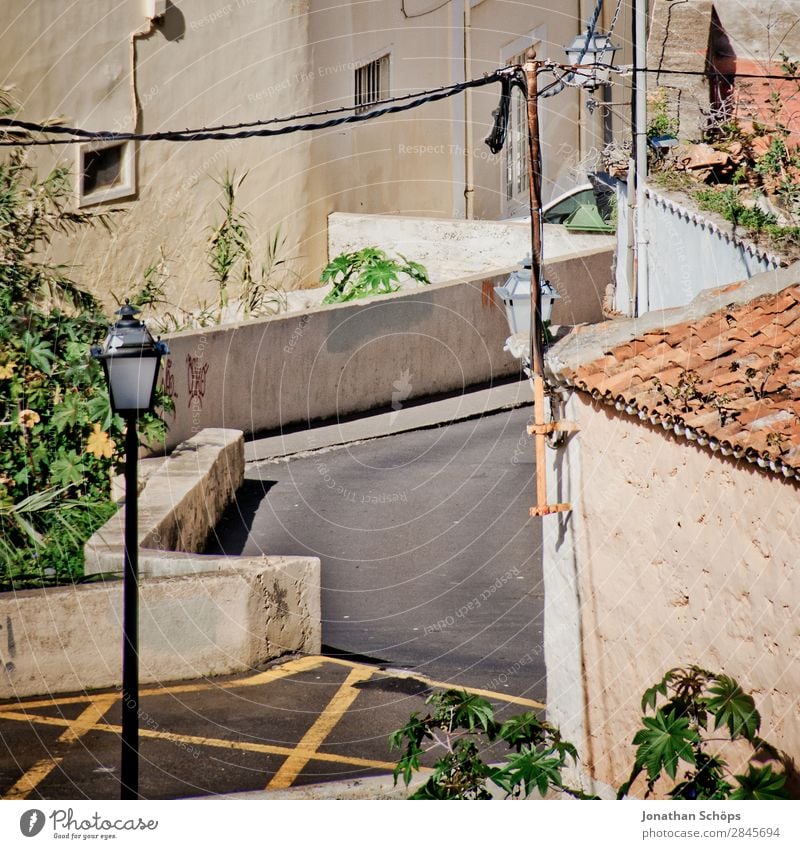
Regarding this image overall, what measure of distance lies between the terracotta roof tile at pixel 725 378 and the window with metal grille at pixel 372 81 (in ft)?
31.3

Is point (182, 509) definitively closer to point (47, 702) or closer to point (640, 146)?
point (47, 702)

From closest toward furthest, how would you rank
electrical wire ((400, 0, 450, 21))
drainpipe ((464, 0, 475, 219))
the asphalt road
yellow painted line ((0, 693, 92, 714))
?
1. yellow painted line ((0, 693, 92, 714))
2. the asphalt road
3. electrical wire ((400, 0, 450, 21))
4. drainpipe ((464, 0, 475, 219))

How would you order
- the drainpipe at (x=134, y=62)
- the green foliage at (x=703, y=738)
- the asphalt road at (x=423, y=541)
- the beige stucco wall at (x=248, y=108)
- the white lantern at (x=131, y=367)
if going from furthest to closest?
the drainpipe at (x=134, y=62)
the beige stucco wall at (x=248, y=108)
the asphalt road at (x=423, y=541)
the white lantern at (x=131, y=367)
the green foliage at (x=703, y=738)

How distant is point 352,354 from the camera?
14945 millimetres

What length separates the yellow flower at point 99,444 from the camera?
452 inches

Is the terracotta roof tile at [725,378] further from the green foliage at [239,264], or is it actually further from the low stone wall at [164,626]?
the green foliage at [239,264]

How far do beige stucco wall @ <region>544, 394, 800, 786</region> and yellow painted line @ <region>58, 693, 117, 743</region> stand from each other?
8.93 ft

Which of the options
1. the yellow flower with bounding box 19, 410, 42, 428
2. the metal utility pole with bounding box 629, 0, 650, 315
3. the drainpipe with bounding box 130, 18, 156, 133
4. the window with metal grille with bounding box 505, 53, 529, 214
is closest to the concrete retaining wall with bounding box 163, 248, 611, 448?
the yellow flower with bounding box 19, 410, 42, 428

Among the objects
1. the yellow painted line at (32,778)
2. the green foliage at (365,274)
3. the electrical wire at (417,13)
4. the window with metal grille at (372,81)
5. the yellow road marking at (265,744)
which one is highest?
the electrical wire at (417,13)

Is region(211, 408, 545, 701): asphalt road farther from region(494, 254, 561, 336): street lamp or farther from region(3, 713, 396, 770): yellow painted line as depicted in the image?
region(494, 254, 561, 336): street lamp

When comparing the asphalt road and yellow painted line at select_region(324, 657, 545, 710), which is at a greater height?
the asphalt road

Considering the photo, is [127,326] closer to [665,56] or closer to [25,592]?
[25,592]

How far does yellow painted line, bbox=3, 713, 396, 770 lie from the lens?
812cm

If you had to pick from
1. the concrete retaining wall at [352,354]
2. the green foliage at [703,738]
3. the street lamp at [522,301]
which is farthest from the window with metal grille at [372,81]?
the green foliage at [703,738]
